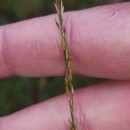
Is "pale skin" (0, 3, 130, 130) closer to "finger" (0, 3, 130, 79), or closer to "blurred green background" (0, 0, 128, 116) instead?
"finger" (0, 3, 130, 79)

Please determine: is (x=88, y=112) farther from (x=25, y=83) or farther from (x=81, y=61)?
(x=25, y=83)

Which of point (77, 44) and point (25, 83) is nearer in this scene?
point (77, 44)

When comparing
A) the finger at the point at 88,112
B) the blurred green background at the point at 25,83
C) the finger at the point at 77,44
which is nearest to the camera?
the finger at the point at 77,44

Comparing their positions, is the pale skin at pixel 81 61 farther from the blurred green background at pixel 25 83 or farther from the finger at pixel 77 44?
the blurred green background at pixel 25 83

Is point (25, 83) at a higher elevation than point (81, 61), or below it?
below

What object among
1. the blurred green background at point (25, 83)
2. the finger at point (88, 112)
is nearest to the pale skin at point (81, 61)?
the finger at point (88, 112)

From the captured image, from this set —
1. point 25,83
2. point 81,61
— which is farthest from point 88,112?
point 25,83

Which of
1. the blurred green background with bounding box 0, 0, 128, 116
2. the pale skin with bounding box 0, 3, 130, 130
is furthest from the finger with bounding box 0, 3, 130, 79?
the blurred green background with bounding box 0, 0, 128, 116
